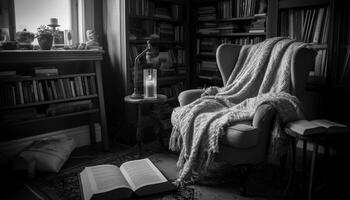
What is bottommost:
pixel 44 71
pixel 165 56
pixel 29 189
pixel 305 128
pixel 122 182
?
pixel 29 189

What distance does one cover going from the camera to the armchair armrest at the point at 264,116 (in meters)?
2.05

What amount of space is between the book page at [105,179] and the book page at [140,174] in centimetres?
5

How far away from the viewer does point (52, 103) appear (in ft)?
9.01

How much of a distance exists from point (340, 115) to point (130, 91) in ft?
6.31

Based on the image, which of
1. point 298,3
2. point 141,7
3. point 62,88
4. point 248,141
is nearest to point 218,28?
point 141,7

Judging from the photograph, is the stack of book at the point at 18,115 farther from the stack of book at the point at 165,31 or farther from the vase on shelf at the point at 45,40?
the stack of book at the point at 165,31

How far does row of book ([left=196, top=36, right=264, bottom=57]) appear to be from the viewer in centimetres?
348

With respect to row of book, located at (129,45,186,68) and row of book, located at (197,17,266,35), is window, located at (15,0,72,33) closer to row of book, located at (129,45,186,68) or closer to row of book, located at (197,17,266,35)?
row of book, located at (129,45,186,68)

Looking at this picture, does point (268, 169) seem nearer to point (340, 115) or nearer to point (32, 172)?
point (340, 115)

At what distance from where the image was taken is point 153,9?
11.4 ft

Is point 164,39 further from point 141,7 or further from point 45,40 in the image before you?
point 45,40

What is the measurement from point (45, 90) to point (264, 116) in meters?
1.77

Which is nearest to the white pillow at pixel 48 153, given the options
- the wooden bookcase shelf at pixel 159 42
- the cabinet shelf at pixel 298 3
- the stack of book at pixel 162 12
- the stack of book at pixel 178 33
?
the wooden bookcase shelf at pixel 159 42

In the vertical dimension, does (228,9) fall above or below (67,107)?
above
